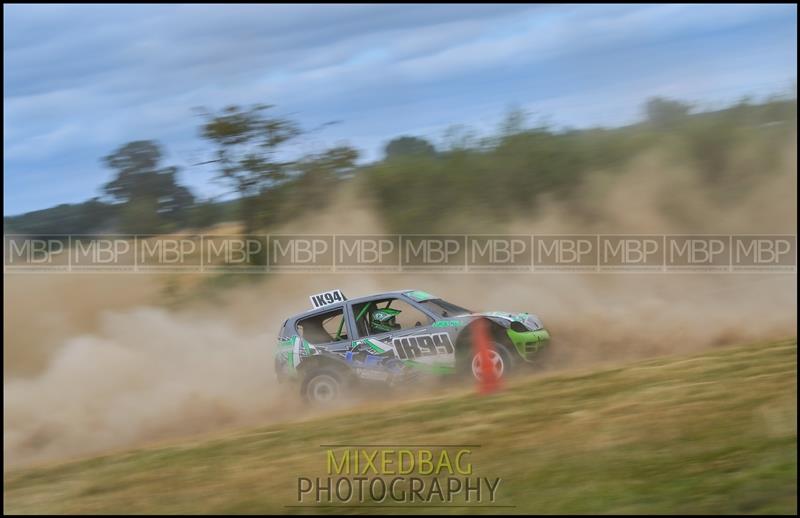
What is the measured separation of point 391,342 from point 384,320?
2.11 feet

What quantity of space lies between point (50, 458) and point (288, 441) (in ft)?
12.6

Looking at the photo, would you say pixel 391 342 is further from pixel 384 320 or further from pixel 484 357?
pixel 484 357

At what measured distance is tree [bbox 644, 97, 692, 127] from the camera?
66.8 feet

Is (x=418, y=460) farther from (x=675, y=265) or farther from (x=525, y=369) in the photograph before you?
(x=675, y=265)

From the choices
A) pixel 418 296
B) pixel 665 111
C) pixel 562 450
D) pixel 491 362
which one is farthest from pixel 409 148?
pixel 562 450

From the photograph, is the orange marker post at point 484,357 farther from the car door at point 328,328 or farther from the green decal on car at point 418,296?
the car door at point 328,328

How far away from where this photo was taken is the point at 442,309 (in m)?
11.1

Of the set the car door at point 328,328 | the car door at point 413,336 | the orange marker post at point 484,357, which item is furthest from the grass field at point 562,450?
the car door at point 328,328

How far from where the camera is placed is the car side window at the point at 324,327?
442 inches

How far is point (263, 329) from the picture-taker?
1689cm

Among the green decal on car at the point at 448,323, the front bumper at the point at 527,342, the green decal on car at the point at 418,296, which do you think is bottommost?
the front bumper at the point at 527,342

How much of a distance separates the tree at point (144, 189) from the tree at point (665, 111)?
1196 centimetres

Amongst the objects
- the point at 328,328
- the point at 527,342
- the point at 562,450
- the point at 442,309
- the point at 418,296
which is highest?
the point at 418,296

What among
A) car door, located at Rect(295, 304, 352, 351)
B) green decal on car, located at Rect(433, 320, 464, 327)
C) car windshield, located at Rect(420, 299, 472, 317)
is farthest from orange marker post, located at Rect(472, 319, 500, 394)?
car door, located at Rect(295, 304, 352, 351)
